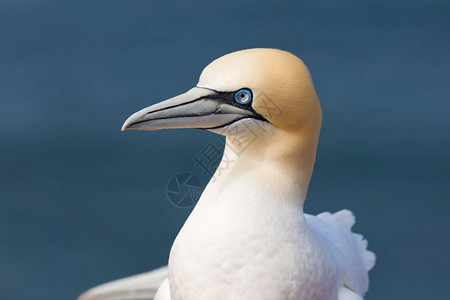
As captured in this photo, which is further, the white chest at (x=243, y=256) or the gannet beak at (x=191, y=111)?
the white chest at (x=243, y=256)

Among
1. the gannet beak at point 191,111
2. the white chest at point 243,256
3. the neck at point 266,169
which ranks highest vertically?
the gannet beak at point 191,111

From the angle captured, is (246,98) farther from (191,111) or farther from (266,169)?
(266,169)

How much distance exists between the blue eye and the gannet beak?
0.08 ft

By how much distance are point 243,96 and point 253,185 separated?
0.37 m

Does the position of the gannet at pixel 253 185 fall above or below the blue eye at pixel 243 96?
below

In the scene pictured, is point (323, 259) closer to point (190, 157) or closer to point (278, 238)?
point (278, 238)

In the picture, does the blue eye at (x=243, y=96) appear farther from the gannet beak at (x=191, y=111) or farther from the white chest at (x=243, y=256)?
the white chest at (x=243, y=256)

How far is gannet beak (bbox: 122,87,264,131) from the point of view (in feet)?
10.5

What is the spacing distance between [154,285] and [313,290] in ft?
4.49

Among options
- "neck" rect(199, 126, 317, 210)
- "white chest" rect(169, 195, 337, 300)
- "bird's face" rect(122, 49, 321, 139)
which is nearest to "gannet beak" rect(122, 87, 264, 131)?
"bird's face" rect(122, 49, 321, 139)

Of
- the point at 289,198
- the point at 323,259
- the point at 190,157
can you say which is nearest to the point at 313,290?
the point at 323,259

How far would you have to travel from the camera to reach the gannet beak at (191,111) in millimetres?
3193

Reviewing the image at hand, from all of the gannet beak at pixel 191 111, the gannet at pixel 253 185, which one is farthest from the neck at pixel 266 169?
the gannet beak at pixel 191 111

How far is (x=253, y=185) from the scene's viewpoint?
3346 millimetres
